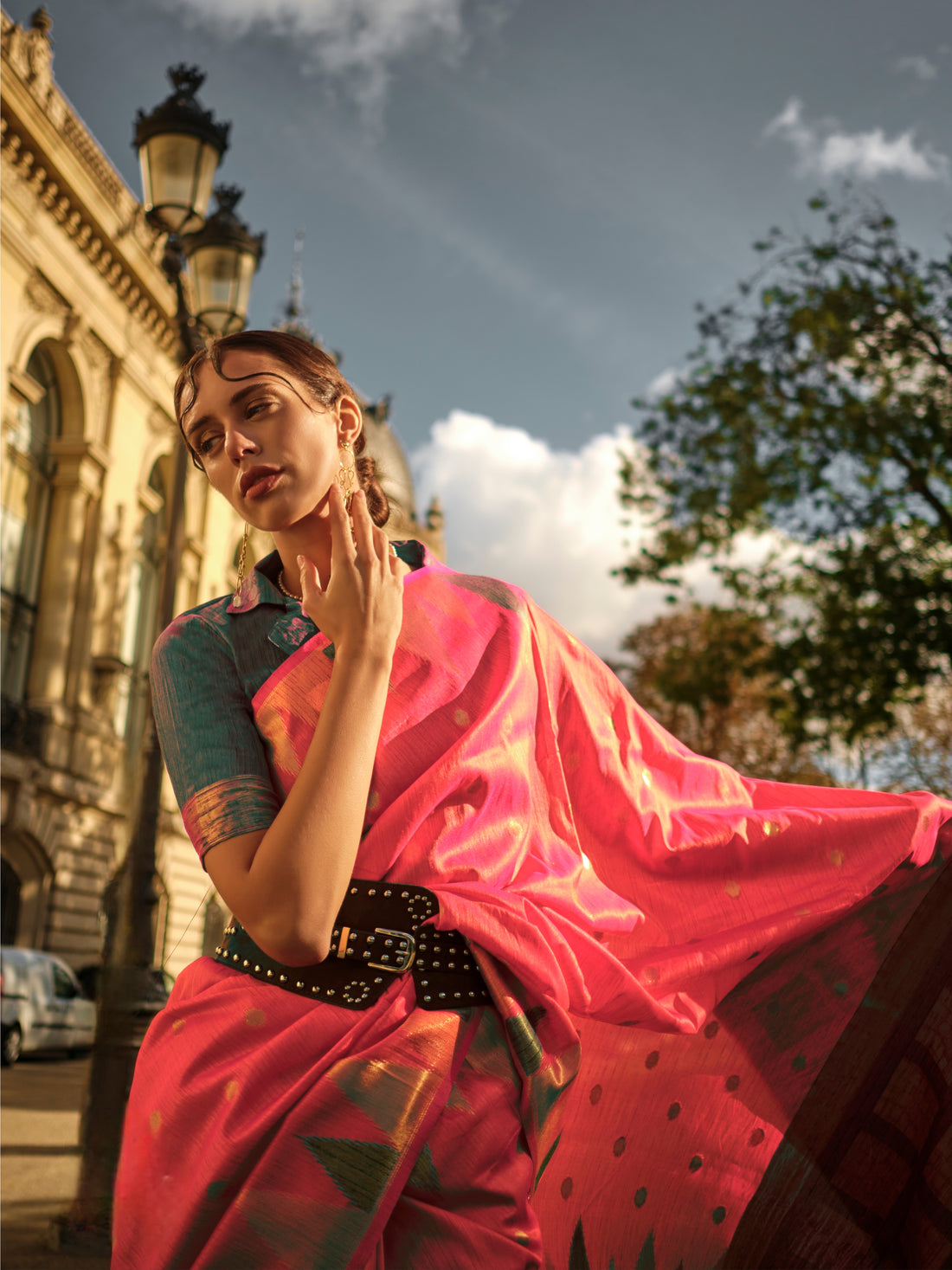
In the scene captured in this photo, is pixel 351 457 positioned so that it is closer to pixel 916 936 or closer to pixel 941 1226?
pixel 916 936

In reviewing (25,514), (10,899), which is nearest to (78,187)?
(25,514)

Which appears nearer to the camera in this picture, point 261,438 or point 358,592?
point 358,592

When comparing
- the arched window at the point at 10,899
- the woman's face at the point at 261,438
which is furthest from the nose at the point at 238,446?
the arched window at the point at 10,899

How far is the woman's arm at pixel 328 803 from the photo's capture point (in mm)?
1435

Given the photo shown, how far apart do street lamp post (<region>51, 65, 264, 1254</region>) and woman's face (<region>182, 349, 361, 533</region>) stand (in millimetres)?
4558

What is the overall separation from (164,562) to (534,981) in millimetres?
6212

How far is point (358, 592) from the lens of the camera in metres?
1.58

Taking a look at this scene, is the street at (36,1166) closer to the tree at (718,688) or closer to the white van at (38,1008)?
the white van at (38,1008)

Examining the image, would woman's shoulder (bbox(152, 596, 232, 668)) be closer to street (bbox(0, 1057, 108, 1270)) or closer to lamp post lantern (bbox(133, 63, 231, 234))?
street (bbox(0, 1057, 108, 1270))

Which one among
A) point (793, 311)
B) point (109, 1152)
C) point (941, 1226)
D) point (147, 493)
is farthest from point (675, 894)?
point (147, 493)

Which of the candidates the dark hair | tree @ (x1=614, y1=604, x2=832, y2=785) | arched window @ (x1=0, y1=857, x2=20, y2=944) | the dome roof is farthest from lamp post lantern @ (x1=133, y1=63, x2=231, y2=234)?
the dome roof

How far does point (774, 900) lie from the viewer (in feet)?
6.64

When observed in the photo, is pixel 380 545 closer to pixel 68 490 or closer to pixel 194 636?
pixel 194 636

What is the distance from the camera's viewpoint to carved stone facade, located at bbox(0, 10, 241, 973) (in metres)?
19.1
